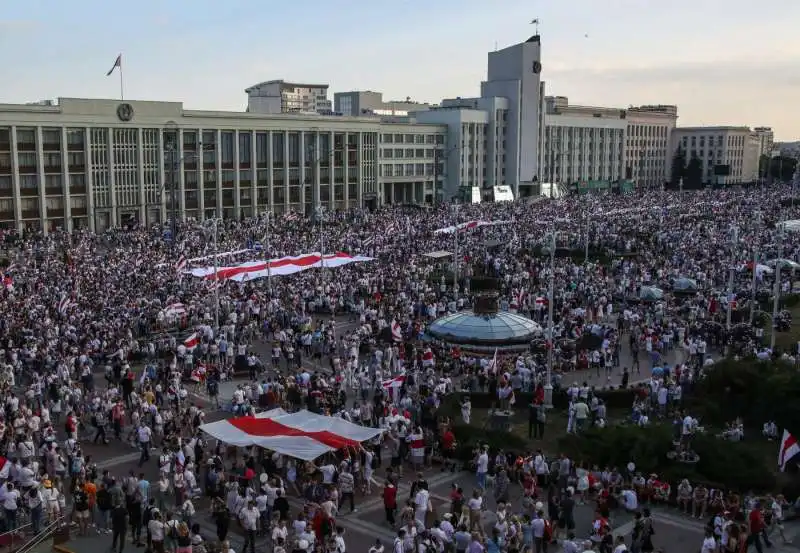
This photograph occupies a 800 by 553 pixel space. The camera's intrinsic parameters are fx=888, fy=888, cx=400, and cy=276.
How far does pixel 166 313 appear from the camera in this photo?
3403 cm

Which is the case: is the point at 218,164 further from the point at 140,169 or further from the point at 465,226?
the point at 465,226

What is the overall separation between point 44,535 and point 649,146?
479ft

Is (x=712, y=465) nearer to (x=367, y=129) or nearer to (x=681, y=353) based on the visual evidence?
(x=681, y=353)

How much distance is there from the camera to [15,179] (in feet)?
226

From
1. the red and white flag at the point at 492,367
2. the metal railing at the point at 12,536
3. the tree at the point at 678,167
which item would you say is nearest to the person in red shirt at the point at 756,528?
the red and white flag at the point at 492,367

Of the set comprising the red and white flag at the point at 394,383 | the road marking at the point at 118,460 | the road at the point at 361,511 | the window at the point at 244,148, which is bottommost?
the road at the point at 361,511

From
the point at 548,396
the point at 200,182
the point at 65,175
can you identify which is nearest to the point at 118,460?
the point at 548,396

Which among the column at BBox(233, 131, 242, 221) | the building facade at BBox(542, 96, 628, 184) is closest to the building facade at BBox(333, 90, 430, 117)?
the building facade at BBox(542, 96, 628, 184)

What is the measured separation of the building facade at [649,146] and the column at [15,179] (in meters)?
100

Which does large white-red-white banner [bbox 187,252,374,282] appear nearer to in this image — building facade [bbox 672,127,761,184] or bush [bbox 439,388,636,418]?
bush [bbox 439,388,636,418]

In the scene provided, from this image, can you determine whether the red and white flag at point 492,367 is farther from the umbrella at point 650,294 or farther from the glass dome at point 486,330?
the umbrella at point 650,294

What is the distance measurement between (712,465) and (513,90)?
98978 millimetres

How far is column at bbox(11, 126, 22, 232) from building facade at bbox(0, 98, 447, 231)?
8 centimetres

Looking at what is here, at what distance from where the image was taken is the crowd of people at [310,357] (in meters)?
17.0
